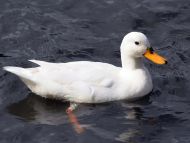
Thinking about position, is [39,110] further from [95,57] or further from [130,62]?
[95,57]

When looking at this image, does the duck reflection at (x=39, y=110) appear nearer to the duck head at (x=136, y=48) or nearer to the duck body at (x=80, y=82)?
the duck body at (x=80, y=82)

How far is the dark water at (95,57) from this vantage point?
921 centimetres

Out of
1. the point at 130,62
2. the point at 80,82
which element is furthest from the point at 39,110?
the point at 130,62

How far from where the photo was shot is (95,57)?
11.2m

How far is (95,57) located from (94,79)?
1459 millimetres

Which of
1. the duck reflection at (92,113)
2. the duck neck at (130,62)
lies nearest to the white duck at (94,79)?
the duck neck at (130,62)

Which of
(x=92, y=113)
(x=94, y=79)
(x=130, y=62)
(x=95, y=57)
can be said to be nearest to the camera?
(x=92, y=113)

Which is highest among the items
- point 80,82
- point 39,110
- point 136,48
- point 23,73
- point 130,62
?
point 136,48

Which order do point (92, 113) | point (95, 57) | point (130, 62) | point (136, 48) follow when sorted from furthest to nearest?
point (95, 57)
point (130, 62)
point (136, 48)
point (92, 113)

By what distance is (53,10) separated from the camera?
12.6 meters

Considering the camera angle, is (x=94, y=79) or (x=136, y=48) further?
(x=136, y=48)

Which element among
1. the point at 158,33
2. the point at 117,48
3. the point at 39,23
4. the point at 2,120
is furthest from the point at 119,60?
the point at 2,120

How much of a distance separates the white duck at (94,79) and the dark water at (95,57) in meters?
0.19

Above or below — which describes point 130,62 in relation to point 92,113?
above
